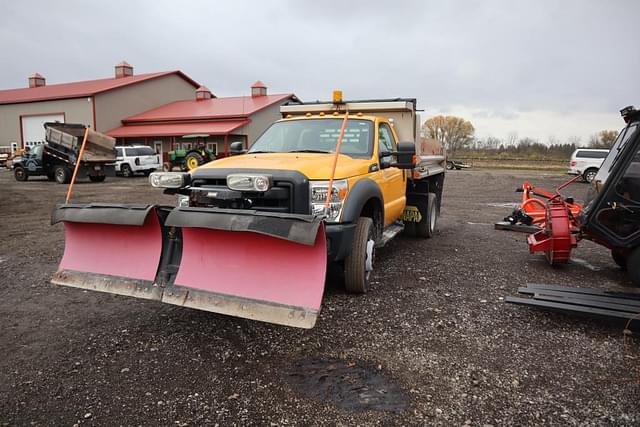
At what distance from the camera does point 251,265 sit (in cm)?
367

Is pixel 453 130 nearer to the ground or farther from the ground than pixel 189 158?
farther from the ground

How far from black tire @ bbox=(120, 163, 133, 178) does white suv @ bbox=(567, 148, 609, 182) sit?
75.5 ft

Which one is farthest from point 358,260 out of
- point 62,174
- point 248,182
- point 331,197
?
point 62,174

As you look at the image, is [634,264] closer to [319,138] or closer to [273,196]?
[319,138]

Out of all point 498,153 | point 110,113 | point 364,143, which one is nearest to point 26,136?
point 110,113

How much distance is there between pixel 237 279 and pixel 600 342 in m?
3.12

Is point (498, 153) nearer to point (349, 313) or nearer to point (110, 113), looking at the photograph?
point (110, 113)

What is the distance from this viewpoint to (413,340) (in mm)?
3967

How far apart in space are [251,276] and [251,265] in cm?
9

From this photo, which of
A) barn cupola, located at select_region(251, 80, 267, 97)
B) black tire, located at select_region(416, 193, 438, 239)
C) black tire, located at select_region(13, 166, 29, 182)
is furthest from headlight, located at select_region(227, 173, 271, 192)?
barn cupola, located at select_region(251, 80, 267, 97)

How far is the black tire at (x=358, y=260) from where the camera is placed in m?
4.75

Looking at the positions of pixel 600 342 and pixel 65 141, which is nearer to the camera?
pixel 600 342

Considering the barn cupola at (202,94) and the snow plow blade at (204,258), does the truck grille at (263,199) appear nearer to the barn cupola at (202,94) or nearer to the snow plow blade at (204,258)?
the snow plow blade at (204,258)

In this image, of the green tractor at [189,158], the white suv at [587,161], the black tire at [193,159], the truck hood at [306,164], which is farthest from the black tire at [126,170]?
the white suv at [587,161]
